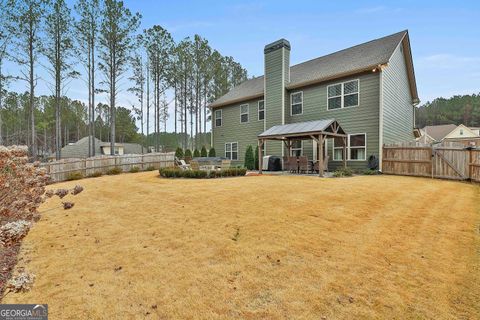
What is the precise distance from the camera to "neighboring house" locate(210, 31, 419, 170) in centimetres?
1280

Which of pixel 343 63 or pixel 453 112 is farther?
pixel 453 112

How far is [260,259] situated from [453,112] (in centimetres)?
7197

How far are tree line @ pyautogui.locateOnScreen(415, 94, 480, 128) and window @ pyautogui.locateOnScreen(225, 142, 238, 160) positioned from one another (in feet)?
193

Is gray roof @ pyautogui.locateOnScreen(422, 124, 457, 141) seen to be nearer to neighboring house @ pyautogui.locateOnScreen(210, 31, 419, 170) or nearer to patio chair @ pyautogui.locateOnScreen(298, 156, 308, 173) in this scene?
neighboring house @ pyautogui.locateOnScreen(210, 31, 419, 170)

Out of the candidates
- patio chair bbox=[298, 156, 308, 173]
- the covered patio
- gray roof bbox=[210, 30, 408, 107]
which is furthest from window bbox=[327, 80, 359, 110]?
patio chair bbox=[298, 156, 308, 173]

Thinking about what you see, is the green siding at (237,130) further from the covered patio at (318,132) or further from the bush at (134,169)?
the bush at (134,169)

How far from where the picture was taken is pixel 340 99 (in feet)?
45.8

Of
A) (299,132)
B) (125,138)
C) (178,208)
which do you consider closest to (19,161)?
(178,208)

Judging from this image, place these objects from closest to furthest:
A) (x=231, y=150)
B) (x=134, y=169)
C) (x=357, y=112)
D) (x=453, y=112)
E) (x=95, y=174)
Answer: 1. (x=357, y=112)
2. (x=95, y=174)
3. (x=134, y=169)
4. (x=231, y=150)
5. (x=453, y=112)

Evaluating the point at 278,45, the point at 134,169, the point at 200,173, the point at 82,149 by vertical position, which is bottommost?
the point at 134,169

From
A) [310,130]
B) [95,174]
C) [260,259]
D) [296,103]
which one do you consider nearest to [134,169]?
[95,174]

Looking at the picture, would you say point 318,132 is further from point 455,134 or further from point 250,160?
point 455,134

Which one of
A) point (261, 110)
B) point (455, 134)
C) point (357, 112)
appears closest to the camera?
point (357, 112)

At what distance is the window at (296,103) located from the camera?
52.1 feet
